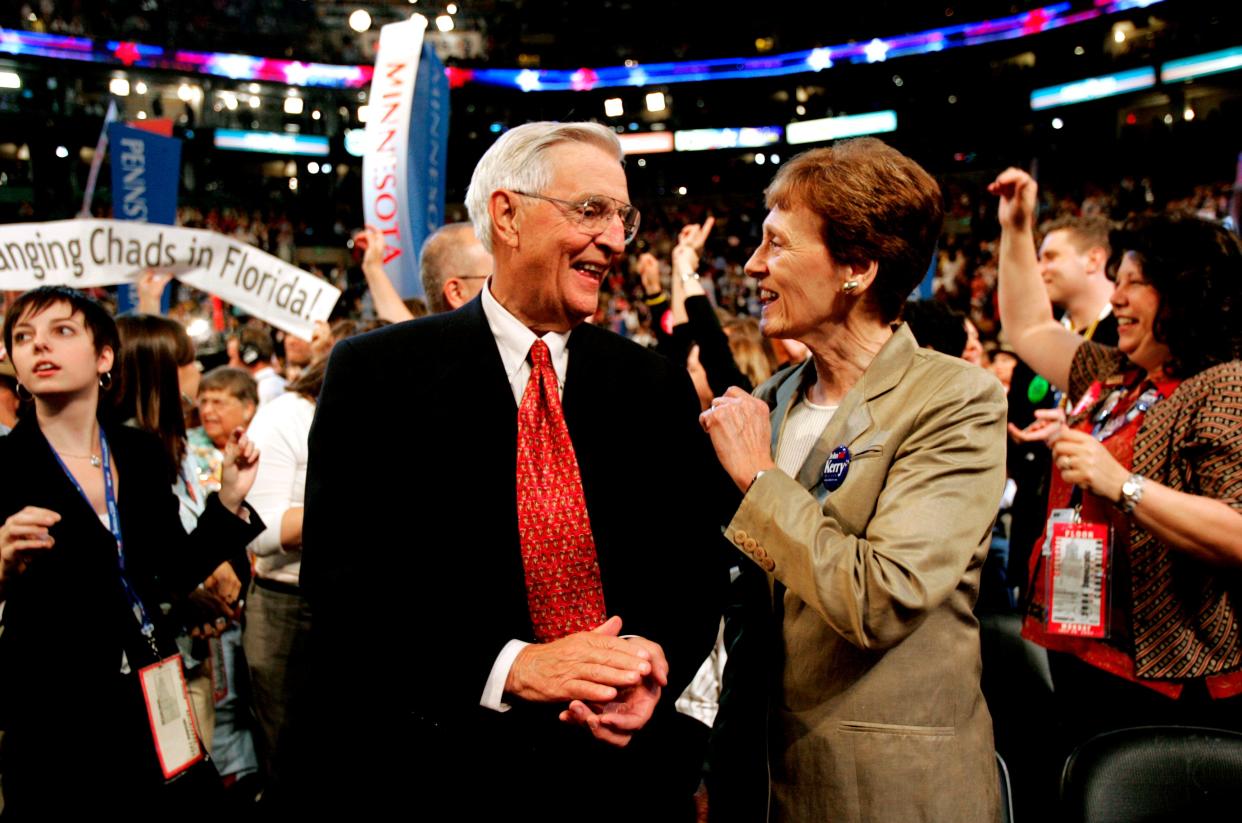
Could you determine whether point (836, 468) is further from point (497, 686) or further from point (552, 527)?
point (497, 686)

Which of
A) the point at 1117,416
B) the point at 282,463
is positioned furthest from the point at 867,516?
the point at 282,463

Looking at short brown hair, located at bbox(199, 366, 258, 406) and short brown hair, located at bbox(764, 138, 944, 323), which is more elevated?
short brown hair, located at bbox(764, 138, 944, 323)

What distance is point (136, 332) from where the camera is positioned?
3.13 meters

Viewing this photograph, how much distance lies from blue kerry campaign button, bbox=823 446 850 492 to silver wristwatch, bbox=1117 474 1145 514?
2.84 ft

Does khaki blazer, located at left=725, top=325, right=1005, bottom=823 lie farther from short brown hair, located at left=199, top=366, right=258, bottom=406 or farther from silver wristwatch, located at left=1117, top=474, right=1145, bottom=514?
short brown hair, located at left=199, top=366, right=258, bottom=406

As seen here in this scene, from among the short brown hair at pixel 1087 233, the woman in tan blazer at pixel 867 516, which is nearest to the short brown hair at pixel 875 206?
the woman in tan blazer at pixel 867 516

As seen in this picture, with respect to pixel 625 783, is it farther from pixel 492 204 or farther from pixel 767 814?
pixel 492 204

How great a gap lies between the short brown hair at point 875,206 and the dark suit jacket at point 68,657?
1.97 meters

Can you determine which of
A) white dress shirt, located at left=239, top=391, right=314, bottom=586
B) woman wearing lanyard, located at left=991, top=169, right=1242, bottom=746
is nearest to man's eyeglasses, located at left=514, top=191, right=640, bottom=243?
woman wearing lanyard, located at left=991, top=169, right=1242, bottom=746

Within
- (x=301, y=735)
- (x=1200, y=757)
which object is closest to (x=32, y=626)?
(x=301, y=735)

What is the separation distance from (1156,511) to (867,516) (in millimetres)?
904

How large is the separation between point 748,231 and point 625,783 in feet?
93.7

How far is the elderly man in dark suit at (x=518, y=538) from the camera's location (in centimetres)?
156

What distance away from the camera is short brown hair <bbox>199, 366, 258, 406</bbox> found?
14.4 ft
